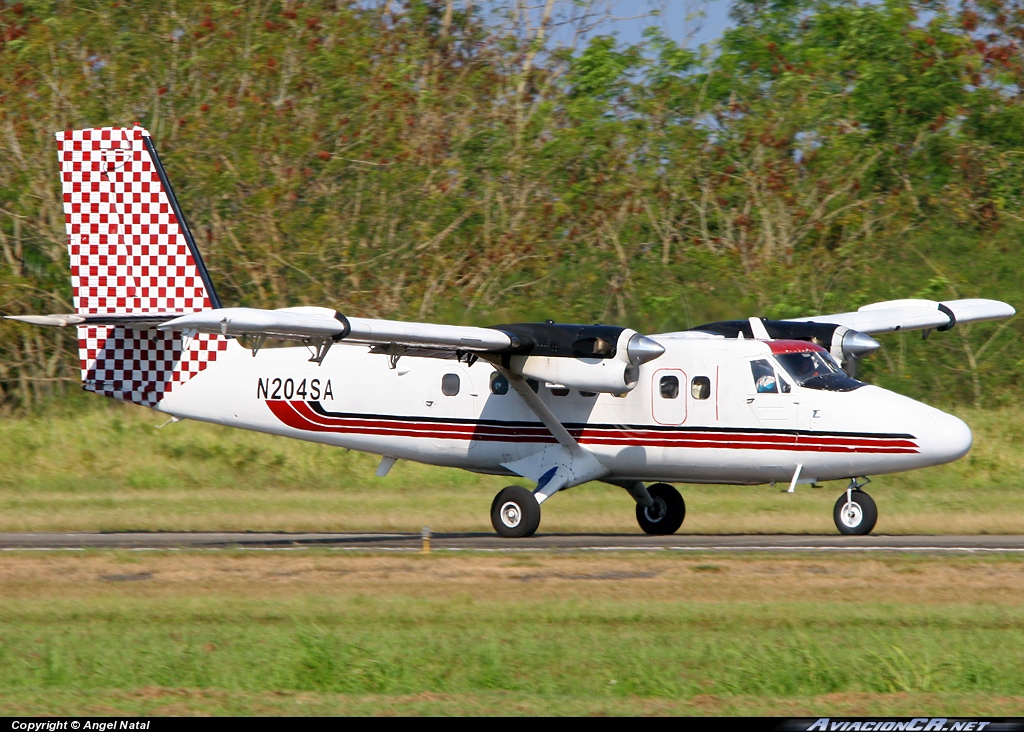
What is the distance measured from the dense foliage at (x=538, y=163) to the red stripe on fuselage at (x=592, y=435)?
8248 millimetres

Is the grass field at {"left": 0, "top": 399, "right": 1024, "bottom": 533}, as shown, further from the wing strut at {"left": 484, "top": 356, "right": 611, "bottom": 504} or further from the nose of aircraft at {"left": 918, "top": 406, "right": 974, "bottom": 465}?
the nose of aircraft at {"left": 918, "top": 406, "right": 974, "bottom": 465}

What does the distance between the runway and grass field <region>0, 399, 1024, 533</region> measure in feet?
2.82

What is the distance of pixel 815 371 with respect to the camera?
1683 centimetres

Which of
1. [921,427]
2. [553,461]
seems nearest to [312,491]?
[553,461]

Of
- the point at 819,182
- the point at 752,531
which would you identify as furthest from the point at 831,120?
the point at 752,531

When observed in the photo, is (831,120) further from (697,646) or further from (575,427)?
(697,646)

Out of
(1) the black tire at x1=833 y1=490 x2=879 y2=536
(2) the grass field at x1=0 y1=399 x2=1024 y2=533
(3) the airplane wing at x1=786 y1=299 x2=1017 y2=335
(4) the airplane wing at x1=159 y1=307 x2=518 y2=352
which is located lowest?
(2) the grass field at x1=0 y1=399 x2=1024 y2=533

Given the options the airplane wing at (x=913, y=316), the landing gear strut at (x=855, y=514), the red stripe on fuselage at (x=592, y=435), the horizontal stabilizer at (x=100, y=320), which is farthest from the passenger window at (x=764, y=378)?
the horizontal stabilizer at (x=100, y=320)

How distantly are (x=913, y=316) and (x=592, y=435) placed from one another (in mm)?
6150

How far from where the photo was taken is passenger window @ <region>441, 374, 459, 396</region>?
18266 millimetres

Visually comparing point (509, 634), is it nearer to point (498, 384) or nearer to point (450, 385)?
point (498, 384)

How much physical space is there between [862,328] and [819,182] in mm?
15287

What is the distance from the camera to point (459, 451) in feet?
60.0

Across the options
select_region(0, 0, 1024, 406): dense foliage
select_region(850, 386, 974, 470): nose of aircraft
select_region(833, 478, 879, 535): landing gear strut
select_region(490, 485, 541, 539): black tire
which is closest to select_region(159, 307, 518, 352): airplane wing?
select_region(490, 485, 541, 539): black tire
